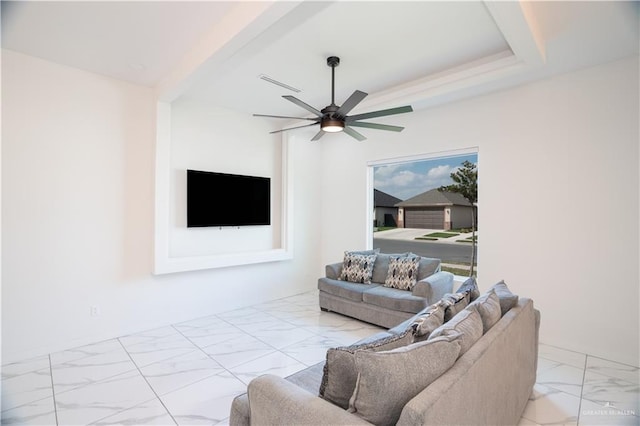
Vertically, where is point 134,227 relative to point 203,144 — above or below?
below

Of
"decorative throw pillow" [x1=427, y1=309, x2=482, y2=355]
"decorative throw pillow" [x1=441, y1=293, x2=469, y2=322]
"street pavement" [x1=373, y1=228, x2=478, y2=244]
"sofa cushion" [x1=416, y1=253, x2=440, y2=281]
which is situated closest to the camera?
"decorative throw pillow" [x1=427, y1=309, x2=482, y2=355]

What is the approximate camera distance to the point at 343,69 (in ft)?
11.8

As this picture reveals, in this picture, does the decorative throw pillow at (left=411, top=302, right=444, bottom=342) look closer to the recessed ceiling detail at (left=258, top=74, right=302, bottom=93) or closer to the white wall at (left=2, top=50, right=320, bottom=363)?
the recessed ceiling detail at (left=258, top=74, right=302, bottom=93)

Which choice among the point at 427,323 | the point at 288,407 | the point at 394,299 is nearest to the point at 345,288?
the point at 394,299

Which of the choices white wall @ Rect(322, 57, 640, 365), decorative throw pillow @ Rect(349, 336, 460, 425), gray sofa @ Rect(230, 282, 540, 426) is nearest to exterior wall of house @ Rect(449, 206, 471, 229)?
white wall @ Rect(322, 57, 640, 365)

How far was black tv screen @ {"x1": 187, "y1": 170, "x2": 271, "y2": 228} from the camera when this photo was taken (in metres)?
4.47

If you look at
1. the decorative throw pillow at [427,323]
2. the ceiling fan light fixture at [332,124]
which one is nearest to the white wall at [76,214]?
the ceiling fan light fixture at [332,124]

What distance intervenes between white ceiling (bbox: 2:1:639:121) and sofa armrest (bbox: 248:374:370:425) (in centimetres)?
226

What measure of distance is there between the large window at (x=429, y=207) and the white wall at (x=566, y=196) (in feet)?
1.08

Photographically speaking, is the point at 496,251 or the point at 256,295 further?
the point at 256,295

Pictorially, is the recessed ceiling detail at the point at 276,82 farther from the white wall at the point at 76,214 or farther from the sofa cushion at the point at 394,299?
the sofa cushion at the point at 394,299

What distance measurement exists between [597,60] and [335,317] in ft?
13.5

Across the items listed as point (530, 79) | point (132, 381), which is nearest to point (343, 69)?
point (530, 79)

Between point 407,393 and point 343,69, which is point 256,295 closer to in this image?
point 343,69
